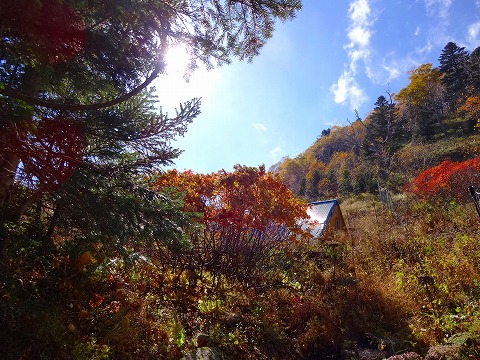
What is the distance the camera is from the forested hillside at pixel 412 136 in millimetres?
29062

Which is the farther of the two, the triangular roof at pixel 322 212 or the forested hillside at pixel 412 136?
the forested hillside at pixel 412 136

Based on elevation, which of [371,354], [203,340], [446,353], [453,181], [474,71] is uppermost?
[474,71]

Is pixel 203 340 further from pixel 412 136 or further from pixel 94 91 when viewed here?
pixel 412 136

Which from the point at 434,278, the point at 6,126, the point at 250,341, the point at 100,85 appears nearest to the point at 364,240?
the point at 434,278

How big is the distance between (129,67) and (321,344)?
19.3 ft

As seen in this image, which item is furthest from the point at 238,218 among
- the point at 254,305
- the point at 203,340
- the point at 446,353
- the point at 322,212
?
the point at 322,212

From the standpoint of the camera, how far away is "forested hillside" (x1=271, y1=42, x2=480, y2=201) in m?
29.1

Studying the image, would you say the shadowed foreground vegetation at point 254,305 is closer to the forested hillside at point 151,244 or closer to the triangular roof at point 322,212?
the forested hillside at point 151,244

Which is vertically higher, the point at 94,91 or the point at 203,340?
the point at 94,91

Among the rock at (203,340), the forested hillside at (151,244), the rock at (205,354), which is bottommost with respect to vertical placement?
the rock at (205,354)

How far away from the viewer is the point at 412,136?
38.3 metres

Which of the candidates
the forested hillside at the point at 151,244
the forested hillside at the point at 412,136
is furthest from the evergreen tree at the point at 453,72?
the forested hillside at the point at 151,244

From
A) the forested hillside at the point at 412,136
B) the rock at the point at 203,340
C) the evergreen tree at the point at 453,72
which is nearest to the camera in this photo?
the rock at the point at 203,340

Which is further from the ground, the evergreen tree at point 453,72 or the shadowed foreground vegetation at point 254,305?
the evergreen tree at point 453,72
